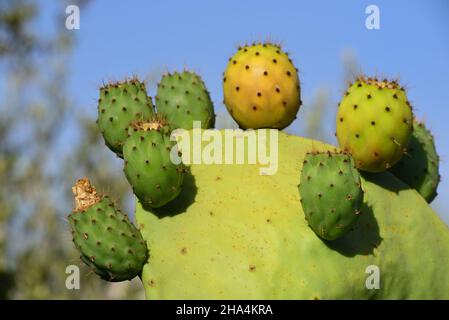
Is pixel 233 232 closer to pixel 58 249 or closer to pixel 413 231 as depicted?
pixel 413 231

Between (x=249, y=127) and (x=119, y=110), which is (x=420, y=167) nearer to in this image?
(x=249, y=127)

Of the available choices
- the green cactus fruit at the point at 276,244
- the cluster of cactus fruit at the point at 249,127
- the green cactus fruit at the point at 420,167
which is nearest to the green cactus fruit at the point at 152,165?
the cluster of cactus fruit at the point at 249,127

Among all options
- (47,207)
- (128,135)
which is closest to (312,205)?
(128,135)

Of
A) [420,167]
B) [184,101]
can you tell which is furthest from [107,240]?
[420,167]

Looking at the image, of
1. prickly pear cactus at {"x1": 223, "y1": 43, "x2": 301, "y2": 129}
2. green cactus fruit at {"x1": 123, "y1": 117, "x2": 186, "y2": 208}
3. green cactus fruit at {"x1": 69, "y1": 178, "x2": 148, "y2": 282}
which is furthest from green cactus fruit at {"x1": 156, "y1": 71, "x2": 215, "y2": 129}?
green cactus fruit at {"x1": 69, "y1": 178, "x2": 148, "y2": 282}

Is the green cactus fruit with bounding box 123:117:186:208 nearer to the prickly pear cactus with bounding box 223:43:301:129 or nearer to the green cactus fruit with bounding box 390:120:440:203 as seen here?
the prickly pear cactus with bounding box 223:43:301:129

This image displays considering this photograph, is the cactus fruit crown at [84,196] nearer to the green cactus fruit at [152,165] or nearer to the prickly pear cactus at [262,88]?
the green cactus fruit at [152,165]
